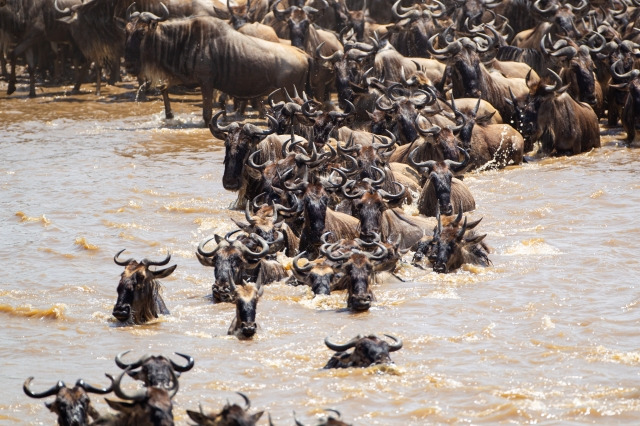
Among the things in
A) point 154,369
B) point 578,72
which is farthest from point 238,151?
point 154,369

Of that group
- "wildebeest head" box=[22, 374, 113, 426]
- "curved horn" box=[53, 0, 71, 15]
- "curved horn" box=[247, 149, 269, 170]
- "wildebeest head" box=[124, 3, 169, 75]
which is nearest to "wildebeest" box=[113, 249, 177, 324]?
"wildebeest head" box=[22, 374, 113, 426]

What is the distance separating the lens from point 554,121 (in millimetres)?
19016

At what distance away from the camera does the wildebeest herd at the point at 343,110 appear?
11047mm

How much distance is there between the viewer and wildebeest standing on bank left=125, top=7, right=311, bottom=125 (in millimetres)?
22188

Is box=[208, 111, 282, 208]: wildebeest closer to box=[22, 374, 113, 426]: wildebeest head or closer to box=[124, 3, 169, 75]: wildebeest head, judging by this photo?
box=[124, 3, 169, 75]: wildebeest head

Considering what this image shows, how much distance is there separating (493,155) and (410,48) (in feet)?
21.1

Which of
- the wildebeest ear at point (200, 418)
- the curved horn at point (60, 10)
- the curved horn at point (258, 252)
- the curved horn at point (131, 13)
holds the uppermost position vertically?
the wildebeest ear at point (200, 418)

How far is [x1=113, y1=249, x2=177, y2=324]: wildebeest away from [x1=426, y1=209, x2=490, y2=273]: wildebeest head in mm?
2989

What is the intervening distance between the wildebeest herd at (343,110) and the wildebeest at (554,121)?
0.9 inches

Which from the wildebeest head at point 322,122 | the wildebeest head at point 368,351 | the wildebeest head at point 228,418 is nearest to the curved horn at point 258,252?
the wildebeest head at point 368,351

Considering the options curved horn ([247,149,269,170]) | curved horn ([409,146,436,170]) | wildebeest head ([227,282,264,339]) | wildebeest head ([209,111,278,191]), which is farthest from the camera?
wildebeest head ([209,111,278,191])

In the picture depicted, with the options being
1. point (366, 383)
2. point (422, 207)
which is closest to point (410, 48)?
point (422, 207)

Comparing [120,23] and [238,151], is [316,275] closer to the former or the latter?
[238,151]

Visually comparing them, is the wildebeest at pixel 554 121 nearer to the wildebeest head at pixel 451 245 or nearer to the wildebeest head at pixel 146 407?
the wildebeest head at pixel 451 245
